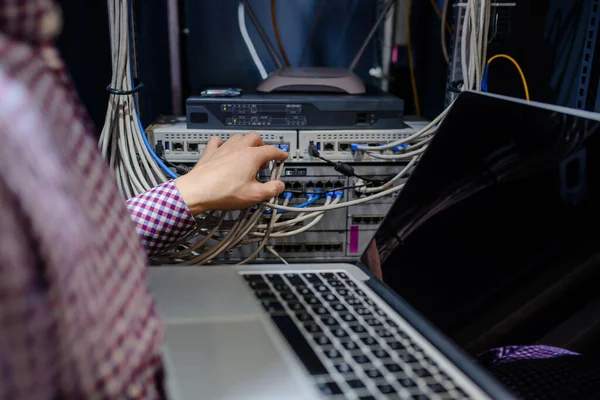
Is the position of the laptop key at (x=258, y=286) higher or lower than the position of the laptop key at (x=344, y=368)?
higher

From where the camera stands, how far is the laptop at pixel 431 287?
16.7 inches

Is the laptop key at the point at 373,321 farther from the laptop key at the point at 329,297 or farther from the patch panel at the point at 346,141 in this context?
the patch panel at the point at 346,141

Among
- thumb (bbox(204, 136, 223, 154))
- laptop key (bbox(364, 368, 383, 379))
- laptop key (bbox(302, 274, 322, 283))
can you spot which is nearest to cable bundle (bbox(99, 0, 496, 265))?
thumb (bbox(204, 136, 223, 154))

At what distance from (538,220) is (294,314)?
267 millimetres

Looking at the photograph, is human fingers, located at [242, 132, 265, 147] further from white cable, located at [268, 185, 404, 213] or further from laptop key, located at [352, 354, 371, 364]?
laptop key, located at [352, 354, 371, 364]

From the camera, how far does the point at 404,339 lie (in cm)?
50

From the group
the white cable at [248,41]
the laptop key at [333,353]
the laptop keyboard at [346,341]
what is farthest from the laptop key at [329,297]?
the white cable at [248,41]

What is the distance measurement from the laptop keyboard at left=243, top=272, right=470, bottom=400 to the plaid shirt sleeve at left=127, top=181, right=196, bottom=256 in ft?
0.81

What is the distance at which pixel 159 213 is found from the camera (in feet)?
2.68

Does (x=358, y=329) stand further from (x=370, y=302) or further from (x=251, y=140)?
(x=251, y=140)

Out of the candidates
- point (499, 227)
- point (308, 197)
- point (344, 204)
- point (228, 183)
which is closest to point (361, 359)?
point (499, 227)

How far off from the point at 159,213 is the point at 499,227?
0.48 metres

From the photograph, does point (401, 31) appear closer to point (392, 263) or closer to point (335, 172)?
point (335, 172)

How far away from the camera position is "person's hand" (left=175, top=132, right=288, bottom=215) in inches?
32.6
